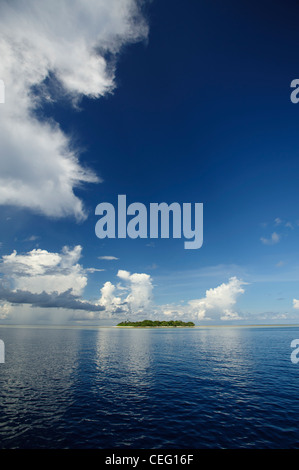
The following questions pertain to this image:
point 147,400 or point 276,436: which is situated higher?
point 276,436

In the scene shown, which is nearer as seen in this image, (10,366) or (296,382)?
(296,382)

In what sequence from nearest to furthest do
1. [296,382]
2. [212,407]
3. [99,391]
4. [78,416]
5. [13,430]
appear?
[13,430] < [78,416] < [212,407] < [99,391] < [296,382]

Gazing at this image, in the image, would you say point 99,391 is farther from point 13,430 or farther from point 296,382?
point 296,382

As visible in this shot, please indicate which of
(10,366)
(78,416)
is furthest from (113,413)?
(10,366)

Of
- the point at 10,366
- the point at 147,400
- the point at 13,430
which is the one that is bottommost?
the point at 10,366

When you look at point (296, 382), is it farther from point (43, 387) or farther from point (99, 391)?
point (43, 387)
